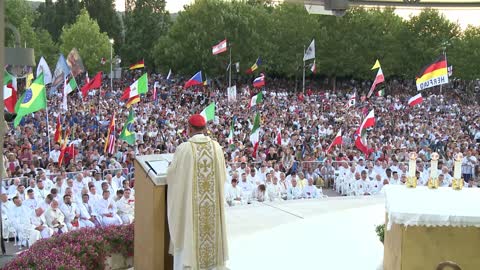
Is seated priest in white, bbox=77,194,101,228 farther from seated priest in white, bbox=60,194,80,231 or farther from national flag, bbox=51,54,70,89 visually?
national flag, bbox=51,54,70,89

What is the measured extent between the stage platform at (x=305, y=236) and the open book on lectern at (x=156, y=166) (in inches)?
63.9

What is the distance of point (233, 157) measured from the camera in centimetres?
1652

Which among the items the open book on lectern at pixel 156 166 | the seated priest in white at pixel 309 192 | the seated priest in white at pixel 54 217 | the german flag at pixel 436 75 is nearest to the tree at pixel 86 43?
the german flag at pixel 436 75

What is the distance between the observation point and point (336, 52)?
1937 inches

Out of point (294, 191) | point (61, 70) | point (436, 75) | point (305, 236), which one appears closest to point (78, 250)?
point (305, 236)

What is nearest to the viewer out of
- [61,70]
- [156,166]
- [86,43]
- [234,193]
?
[156,166]

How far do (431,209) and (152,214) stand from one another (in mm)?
2236

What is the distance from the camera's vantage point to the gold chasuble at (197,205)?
5.23 meters

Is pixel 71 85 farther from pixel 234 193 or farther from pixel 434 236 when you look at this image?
pixel 434 236

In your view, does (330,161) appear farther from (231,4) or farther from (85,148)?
(231,4)

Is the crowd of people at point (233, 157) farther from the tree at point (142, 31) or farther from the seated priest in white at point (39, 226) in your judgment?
the tree at point (142, 31)

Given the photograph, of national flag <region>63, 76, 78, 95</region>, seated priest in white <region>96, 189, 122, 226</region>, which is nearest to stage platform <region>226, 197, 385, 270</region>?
seated priest in white <region>96, 189, 122, 226</region>

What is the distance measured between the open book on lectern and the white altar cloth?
1859 mm

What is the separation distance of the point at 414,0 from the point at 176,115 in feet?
52.4
